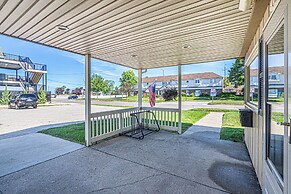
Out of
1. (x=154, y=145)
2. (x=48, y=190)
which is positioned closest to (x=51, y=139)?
(x=48, y=190)

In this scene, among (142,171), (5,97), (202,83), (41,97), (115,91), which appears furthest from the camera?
(202,83)

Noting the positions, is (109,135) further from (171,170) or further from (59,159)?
(171,170)

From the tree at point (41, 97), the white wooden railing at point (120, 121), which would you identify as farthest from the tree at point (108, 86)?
the tree at point (41, 97)

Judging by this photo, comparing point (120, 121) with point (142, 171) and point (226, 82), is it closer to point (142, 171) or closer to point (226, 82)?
point (142, 171)

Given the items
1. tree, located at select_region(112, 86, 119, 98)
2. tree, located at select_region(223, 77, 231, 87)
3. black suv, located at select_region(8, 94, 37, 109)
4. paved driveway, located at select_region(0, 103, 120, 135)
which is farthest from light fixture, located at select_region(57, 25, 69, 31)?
tree, located at select_region(223, 77, 231, 87)

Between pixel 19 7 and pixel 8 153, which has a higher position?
pixel 19 7

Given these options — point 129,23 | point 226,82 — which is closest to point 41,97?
point 129,23

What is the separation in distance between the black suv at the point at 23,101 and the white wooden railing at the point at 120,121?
11936 millimetres

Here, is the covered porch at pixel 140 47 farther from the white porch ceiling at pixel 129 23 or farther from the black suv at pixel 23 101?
the black suv at pixel 23 101

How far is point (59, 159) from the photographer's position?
318cm

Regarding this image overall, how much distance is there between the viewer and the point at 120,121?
520cm

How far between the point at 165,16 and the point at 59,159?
3463 mm

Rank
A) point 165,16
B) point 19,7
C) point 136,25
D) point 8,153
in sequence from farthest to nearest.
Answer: point 8,153, point 136,25, point 165,16, point 19,7

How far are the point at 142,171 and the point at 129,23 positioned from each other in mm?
2556
